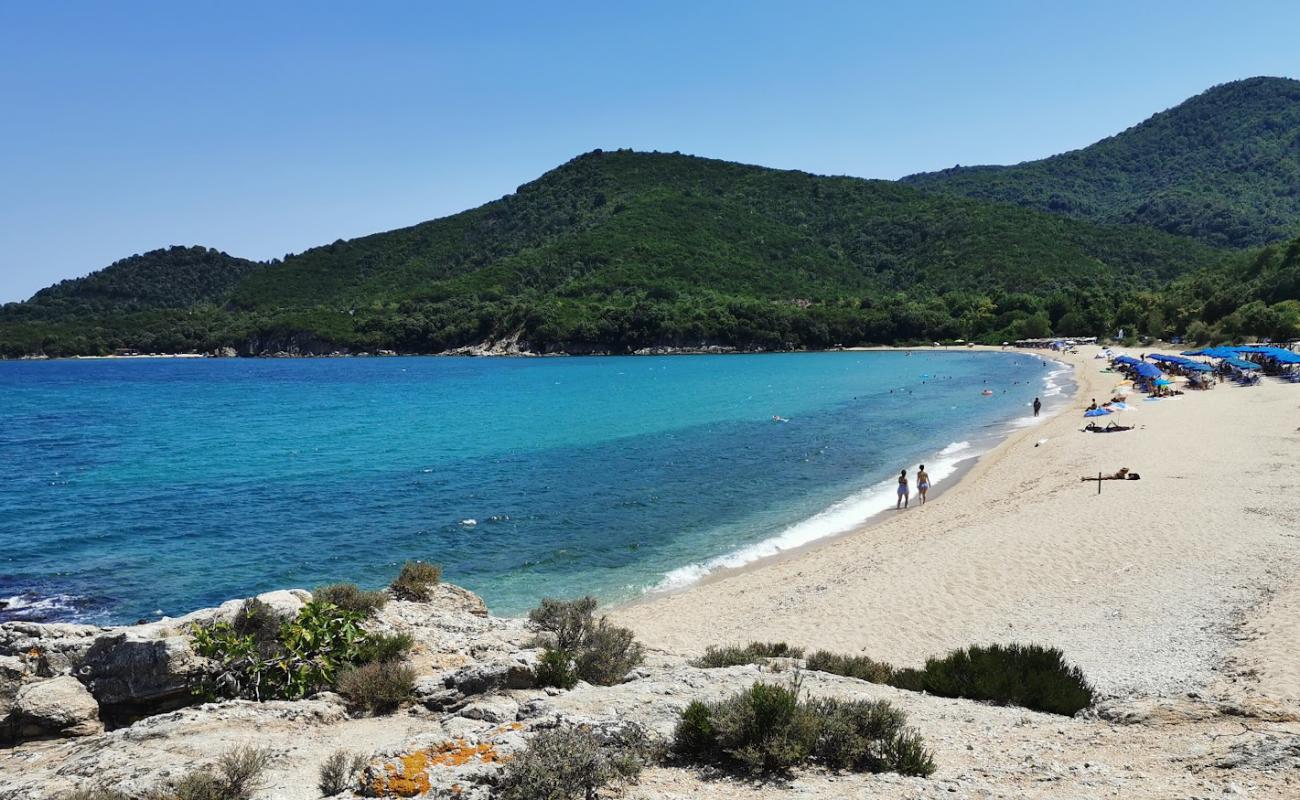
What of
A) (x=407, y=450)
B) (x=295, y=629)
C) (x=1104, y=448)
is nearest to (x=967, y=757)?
(x=295, y=629)

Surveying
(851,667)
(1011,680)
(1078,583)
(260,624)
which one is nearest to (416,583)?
(260,624)

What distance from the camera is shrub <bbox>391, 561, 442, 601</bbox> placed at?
12320 millimetres

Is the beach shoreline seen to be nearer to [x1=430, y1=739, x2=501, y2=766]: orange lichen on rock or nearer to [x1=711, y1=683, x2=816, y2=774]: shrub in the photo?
[x1=711, y1=683, x2=816, y2=774]: shrub

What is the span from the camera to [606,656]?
8.66 m

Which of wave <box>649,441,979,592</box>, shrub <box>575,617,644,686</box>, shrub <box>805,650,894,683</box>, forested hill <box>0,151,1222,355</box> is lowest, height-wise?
wave <box>649,441,979,592</box>

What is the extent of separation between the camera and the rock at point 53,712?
7.14m

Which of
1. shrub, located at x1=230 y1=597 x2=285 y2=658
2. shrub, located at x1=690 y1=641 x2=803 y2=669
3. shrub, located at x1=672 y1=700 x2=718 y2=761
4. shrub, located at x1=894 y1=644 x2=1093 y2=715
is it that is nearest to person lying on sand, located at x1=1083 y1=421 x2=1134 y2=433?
shrub, located at x1=894 y1=644 x2=1093 y2=715

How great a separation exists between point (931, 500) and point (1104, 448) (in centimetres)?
877

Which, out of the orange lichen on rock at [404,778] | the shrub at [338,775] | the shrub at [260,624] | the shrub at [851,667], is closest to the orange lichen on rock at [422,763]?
the orange lichen on rock at [404,778]

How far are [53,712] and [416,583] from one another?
18.4 ft

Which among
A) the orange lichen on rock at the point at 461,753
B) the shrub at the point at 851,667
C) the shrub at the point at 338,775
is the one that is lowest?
the shrub at the point at 851,667

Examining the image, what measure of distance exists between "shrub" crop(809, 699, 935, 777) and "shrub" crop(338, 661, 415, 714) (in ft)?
14.0

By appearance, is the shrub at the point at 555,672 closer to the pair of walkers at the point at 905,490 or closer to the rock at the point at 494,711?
the rock at the point at 494,711

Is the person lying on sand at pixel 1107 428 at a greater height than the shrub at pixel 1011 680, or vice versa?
the shrub at pixel 1011 680
